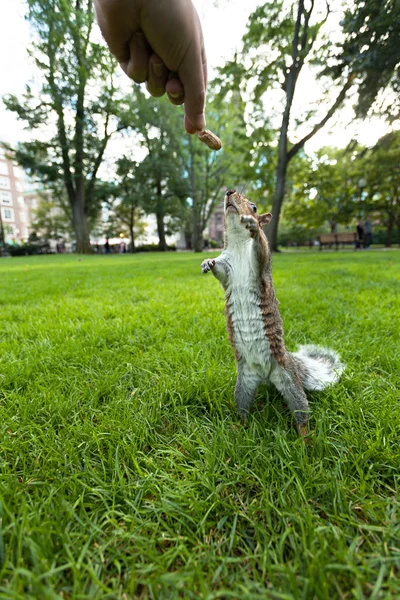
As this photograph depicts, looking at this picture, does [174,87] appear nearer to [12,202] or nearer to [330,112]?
[330,112]

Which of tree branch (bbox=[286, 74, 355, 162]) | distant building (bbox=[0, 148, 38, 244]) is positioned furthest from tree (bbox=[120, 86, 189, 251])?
distant building (bbox=[0, 148, 38, 244])

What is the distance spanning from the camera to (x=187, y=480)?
104cm

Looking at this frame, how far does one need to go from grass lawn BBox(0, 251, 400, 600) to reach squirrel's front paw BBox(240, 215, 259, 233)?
814mm

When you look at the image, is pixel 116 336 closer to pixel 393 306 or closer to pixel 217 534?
pixel 217 534

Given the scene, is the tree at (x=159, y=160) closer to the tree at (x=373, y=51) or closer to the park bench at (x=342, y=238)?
the park bench at (x=342, y=238)

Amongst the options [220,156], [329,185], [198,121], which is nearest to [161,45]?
[198,121]

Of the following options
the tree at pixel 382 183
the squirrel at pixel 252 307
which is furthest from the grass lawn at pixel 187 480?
the tree at pixel 382 183

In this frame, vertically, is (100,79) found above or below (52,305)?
above

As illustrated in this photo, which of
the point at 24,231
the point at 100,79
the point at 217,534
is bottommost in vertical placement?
the point at 217,534

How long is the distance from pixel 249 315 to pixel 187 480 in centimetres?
64

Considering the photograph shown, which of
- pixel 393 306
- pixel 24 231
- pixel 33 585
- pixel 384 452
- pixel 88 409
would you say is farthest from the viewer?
pixel 24 231

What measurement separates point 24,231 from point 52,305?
2189 inches


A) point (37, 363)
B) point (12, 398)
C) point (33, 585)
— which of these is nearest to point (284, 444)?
point (33, 585)

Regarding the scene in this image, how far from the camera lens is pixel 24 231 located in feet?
166
